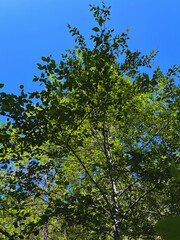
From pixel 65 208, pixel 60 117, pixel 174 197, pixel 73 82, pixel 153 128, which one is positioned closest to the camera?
pixel 65 208

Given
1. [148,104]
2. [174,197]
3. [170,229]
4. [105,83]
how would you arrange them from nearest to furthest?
[170,229] → [105,83] → [174,197] → [148,104]

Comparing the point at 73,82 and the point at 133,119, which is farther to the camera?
the point at 133,119

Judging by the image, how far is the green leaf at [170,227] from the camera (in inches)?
10.6

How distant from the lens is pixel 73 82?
2.98 meters

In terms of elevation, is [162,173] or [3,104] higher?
[3,104]

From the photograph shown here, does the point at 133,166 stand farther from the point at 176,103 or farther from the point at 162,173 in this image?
the point at 176,103

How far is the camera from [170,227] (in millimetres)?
270

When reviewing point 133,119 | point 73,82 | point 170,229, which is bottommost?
point 170,229

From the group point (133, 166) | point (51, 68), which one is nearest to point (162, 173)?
point (133, 166)

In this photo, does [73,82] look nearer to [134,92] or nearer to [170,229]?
[134,92]

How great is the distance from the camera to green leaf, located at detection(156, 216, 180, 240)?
270 mm

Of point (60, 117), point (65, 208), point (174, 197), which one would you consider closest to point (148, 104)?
point (174, 197)

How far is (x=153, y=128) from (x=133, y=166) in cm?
403

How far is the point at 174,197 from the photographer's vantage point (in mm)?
4191
